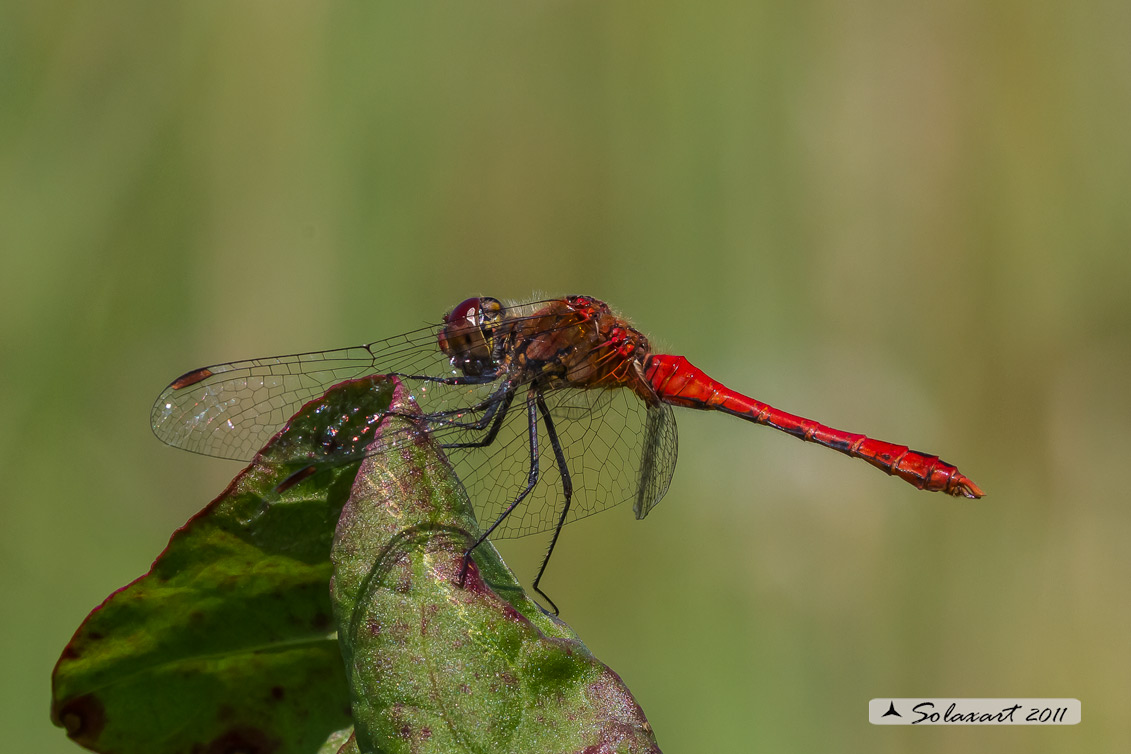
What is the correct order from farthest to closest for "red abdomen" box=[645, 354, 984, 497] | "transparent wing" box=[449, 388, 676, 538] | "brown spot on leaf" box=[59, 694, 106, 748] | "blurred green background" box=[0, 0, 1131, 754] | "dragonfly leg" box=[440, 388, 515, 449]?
"blurred green background" box=[0, 0, 1131, 754], "red abdomen" box=[645, 354, 984, 497], "transparent wing" box=[449, 388, 676, 538], "dragonfly leg" box=[440, 388, 515, 449], "brown spot on leaf" box=[59, 694, 106, 748]

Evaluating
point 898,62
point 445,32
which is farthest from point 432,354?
point 898,62

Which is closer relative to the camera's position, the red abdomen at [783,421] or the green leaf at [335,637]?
the green leaf at [335,637]

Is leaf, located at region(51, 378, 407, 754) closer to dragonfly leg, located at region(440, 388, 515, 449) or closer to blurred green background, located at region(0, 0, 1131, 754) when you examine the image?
dragonfly leg, located at region(440, 388, 515, 449)

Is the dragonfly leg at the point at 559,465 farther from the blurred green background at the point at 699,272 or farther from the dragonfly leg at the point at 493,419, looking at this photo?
the blurred green background at the point at 699,272

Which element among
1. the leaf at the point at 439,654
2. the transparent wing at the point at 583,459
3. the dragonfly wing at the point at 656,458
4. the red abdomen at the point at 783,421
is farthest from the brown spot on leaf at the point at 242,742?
the red abdomen at the point at 783,421

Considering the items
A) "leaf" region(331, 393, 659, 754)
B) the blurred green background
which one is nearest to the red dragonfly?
the blurred green background

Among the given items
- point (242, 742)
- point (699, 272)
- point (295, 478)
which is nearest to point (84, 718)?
point (242, 742)

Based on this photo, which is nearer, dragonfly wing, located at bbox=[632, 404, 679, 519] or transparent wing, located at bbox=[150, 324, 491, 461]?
transparent wing, located at bbox=[150, 324, 491, 461]
